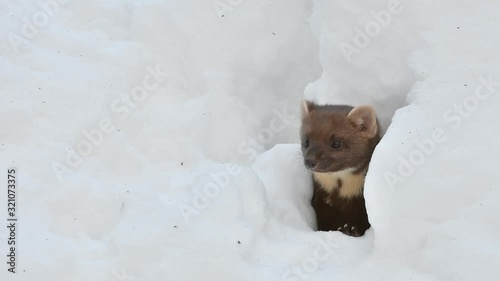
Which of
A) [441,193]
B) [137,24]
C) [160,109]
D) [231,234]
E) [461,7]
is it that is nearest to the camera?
[441,193]

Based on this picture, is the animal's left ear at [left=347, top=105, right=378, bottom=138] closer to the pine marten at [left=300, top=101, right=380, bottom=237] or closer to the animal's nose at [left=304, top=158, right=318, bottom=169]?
the pine marten at [left=300, top=101, right=380, bottom=237]

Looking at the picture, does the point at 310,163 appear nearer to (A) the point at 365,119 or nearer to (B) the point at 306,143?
(B) the point at 306,143

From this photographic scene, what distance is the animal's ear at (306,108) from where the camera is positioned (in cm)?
441

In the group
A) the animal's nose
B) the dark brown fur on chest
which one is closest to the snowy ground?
the dark brown fur on chest

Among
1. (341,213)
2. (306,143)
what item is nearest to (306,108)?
(306,143)

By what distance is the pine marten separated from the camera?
4160 millimetres

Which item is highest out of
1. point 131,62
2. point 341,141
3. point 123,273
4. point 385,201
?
point 131,62

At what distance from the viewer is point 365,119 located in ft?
13.7

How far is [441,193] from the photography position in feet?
9.76

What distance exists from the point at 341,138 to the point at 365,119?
23cm

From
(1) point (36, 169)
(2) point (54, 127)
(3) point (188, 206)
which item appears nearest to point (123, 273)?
(3) point (188, 206)

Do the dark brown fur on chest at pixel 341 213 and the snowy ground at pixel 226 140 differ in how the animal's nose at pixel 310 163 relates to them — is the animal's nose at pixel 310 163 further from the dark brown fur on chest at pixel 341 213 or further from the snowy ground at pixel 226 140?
the dark brown fur on chest at pixel 341 213

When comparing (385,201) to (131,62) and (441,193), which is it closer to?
(441,193)

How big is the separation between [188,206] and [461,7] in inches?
84.6
